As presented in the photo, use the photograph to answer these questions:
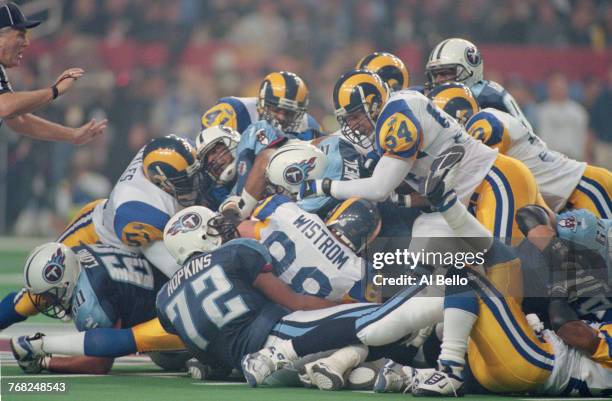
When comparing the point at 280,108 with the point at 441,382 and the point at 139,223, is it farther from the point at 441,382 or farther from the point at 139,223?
the point at 441,382

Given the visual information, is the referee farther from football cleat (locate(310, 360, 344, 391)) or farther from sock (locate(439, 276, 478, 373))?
sock (locate(439, 276, 478, 373))

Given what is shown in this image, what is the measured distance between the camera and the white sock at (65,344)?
6836 mm

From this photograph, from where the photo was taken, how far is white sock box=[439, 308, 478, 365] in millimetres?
5840

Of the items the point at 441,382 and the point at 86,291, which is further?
the point at 86,291

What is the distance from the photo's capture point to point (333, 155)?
789 centimetres

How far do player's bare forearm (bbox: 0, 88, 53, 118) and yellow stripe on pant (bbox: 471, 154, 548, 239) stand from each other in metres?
2.60

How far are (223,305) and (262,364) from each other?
37 centimetres

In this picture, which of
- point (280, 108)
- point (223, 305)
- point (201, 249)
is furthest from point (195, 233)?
point (280, 108)

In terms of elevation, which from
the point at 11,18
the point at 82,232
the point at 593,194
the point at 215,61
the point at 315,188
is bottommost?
the point at 215,61

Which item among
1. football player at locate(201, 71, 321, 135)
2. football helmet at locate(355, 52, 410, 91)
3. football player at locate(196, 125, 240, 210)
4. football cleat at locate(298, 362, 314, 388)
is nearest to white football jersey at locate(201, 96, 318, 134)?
football player at locate(201, 71, 321, 135)

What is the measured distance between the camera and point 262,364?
6316mm

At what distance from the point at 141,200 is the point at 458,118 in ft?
6.89

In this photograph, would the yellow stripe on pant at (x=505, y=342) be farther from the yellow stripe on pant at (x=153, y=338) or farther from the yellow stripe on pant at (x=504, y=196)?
the yellow stripe on pant at (x=153, y=338)

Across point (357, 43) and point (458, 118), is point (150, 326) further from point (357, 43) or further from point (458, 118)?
point (357, 43)
